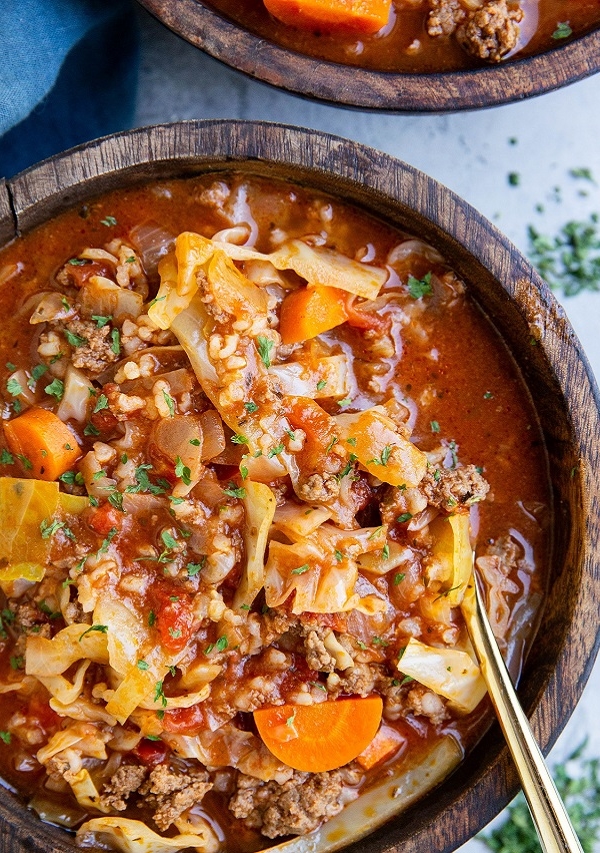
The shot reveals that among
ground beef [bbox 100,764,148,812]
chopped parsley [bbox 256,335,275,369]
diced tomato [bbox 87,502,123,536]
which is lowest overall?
ground beef [bbox 100,764,148,812]

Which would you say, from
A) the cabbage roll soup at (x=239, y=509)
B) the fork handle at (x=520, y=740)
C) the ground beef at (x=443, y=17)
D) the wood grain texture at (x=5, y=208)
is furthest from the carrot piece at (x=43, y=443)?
the ground beef at (x=443, y=17)

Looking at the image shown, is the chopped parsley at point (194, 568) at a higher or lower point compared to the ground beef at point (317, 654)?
higher

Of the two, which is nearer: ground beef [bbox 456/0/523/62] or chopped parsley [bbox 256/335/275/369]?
chopped parsley [bbox 256/335/275/369]

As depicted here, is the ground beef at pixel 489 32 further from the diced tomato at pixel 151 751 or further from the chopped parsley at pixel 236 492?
the diced tomato at pixel 151 751

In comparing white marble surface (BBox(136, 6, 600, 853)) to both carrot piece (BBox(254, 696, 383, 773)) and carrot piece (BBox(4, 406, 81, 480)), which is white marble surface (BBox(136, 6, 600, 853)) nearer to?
carrot piece (BBox(254, 696, 383, 773))

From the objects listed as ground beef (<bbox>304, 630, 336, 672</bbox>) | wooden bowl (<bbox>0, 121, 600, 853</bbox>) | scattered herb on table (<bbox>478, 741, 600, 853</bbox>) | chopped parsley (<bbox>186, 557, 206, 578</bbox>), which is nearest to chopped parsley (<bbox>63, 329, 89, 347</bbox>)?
wooden bowl (<bbox>0, 121, 600, 853</bbox>)

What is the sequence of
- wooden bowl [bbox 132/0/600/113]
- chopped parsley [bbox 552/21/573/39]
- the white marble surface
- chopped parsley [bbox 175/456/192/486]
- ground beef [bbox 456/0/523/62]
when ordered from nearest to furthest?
chopped parsley [bbox 175/456/192/486], wooden bowl [bbox 132/0/600/113], ground beef [bbox 456/0/523/62], chopped parsley [bbox 552/21/573/39], the white marble surface
